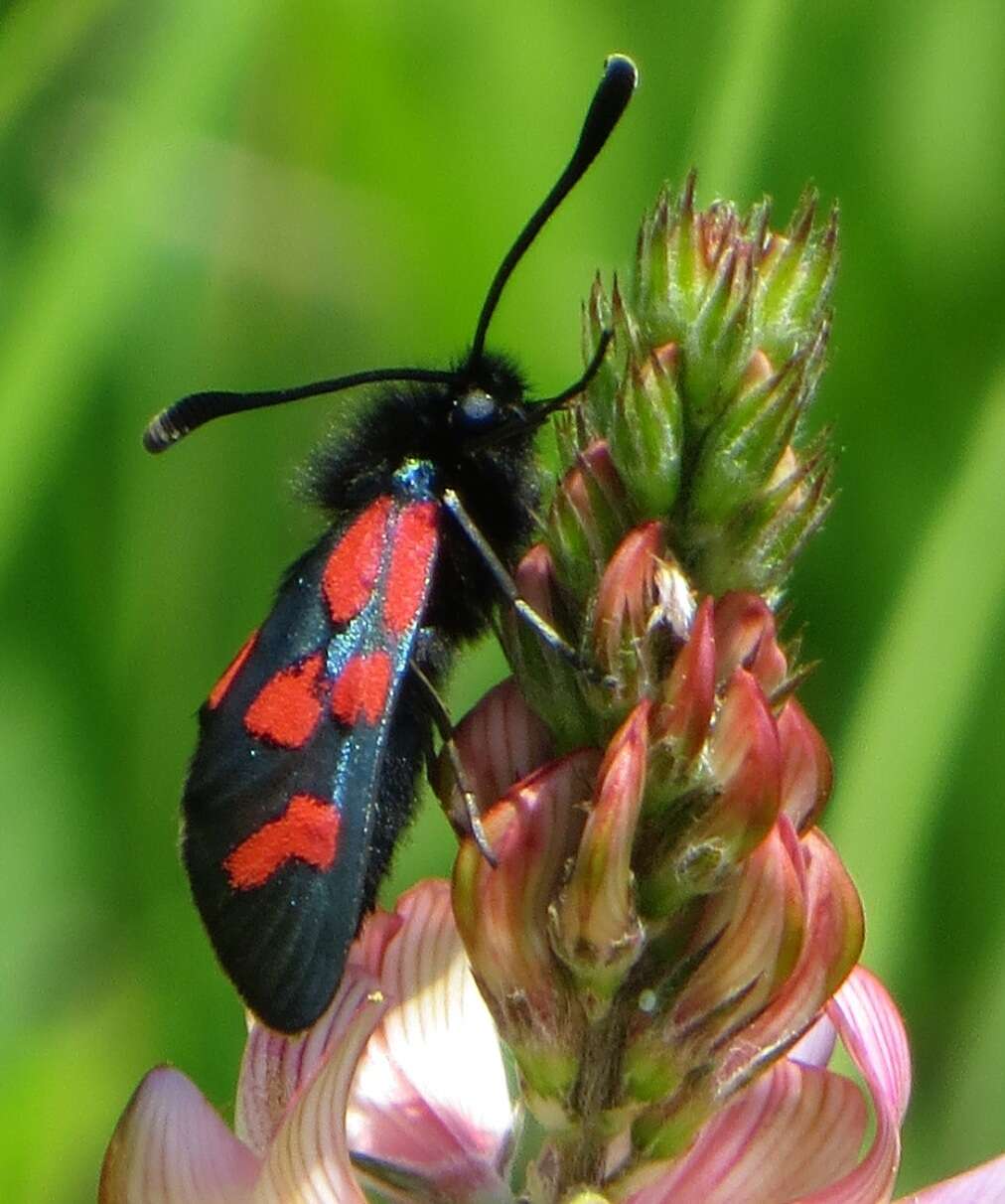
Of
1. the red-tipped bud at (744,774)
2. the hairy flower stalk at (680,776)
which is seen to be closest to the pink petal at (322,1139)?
the hairy flower stalk at (680,776)

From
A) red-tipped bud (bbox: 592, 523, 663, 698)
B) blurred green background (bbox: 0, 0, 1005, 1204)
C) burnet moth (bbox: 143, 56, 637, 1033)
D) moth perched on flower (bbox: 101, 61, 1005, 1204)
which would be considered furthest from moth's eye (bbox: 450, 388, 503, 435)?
blurred green background (bbox: 0, 0, 1005, 1204)

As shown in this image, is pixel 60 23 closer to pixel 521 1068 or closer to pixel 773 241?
pixel 773 241

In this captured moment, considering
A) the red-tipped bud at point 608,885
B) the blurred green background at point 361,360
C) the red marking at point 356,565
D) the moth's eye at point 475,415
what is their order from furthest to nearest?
the blurred green background at point 361,360 < the moth's eye at point 475,415 < the red marking at point 356,565 < the red-tipped bud at point 608,885

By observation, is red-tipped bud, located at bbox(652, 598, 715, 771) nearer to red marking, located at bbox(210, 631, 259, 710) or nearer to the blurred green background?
red marking, located at bbox(210, 631, 259, 710)

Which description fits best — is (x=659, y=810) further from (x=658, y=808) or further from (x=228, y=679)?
(x=228, y=679)

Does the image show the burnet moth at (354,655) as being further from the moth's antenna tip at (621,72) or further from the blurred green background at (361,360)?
the blurred green background at (361,360)

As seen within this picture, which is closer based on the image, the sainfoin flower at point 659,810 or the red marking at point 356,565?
the sainfoin flower at point 659,810

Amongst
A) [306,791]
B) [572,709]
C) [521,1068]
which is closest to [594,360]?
[572,709]

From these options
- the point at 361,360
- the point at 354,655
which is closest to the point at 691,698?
the point at 354,655
